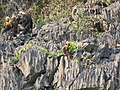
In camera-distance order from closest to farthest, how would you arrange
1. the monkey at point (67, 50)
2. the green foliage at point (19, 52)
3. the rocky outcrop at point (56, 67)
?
the rocky outcrop at point (56, 67), the monkey at point (67, 50), the green foliage at point (19, 52)

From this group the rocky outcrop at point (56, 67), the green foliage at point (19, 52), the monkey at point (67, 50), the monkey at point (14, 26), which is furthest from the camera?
the monkey at point (14, 26)

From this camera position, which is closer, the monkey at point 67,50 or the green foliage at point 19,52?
the monkey at point 67,50

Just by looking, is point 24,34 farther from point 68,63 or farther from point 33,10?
point 33,10

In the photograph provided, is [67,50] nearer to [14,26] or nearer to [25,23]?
[25,23]

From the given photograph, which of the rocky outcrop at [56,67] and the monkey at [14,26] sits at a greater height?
the monkey at [14,26]

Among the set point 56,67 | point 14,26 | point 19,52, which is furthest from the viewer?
point 14,26

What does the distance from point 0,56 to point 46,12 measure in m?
8.02

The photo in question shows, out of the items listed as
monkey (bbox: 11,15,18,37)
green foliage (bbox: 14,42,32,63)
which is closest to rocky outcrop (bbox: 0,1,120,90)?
green foliage (bbox: 14,42,32,63)

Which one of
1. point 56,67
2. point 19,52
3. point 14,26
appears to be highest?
point 14,26

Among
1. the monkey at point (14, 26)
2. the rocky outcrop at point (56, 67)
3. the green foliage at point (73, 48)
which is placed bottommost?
the rocky outcrop at point (56, 67)

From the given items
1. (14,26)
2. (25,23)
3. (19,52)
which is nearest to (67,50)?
(19,52)

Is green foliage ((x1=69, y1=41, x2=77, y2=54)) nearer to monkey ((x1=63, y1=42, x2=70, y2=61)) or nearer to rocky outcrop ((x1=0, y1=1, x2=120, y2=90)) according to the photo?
rocky outcrop ((x1=0, y1=1, x2=120, y2=90))

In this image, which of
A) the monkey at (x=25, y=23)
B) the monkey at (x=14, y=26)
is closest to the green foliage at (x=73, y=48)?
the monkey at (x=25, y=23)

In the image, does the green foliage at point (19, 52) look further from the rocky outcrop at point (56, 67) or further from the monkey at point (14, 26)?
the monkey at point (14, 26)
